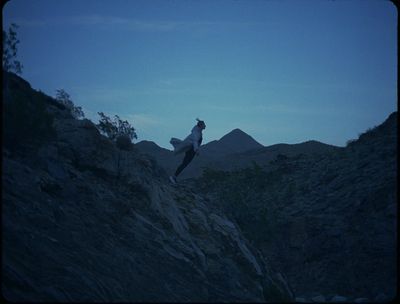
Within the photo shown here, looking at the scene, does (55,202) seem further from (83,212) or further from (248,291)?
(248,291)

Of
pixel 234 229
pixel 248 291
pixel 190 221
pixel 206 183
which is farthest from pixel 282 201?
pixel 248 291

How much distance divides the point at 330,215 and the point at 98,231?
10743 millimetres

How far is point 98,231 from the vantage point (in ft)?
25.6

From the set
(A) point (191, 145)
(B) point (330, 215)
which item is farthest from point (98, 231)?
(B) point (330, 215)

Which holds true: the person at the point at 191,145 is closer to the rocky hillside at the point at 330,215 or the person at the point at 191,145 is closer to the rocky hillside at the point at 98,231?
the rocky hillside at the point at 98,231

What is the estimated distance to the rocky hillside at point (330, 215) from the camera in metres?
13.4

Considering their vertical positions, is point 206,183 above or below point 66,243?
above

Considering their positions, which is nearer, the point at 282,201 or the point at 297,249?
the point at 297,249

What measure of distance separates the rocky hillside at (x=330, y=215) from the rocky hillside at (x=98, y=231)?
3109mm

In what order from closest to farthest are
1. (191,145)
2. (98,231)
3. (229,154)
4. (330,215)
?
(98,231) → (191,145) → (330,215) → (229,154)

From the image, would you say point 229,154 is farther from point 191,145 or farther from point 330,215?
point 191,145

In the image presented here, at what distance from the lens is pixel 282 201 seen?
19078 mm

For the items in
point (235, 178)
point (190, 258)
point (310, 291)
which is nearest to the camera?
point (190, 258)

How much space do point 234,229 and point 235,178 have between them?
9541mm
